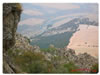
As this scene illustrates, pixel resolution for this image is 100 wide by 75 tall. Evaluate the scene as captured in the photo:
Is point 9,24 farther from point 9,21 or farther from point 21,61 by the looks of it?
point 21,61

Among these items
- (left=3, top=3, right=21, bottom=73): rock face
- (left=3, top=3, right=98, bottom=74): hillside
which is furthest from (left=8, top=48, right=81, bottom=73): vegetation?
(left=3, top=3, right=21, bottom=73): rock face

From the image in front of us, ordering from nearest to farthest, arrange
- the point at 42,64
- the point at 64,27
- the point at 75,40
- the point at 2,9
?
the point at 42,64, the point at 2,9, the point at 75,40, the point at 64,27

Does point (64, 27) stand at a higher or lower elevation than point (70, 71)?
higher

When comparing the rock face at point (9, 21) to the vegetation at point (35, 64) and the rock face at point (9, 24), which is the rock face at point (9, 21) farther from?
the vegetation at point (35, 64)

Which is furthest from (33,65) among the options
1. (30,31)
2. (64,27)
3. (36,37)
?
(64,27)

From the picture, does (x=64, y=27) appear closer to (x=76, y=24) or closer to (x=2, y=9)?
(x=76, y=24)

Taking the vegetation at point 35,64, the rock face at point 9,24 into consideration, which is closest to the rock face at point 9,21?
the rock face at point 9,24

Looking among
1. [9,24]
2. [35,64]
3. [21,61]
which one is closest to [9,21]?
[9,24]

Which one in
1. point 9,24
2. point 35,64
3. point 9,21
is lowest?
point 35,64
